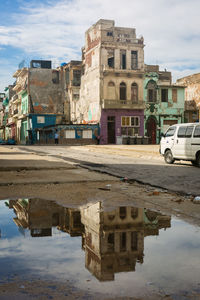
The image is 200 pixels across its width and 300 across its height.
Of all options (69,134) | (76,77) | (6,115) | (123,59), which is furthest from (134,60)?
(6,115)

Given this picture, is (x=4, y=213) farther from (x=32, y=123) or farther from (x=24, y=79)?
(x=24, y=79)

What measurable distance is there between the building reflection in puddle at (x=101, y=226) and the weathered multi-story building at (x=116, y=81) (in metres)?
41.1

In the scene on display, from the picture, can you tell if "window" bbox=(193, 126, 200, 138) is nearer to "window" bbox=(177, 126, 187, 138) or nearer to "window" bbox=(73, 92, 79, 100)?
"window" bbox=(177, 126, 187, 138)

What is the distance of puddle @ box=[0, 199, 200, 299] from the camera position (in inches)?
105

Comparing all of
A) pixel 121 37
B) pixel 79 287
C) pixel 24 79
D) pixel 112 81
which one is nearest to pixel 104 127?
pixel 112 81

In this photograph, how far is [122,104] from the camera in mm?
46594

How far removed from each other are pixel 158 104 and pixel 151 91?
1964 millimetres

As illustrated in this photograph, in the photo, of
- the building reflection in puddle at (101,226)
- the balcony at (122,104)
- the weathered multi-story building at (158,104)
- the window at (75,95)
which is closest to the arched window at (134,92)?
the balcony at (122,104)

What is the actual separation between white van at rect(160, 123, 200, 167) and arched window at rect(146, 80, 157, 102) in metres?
33.2

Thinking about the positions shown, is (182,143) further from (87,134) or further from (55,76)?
(55,76)

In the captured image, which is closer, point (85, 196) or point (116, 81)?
point (85, 196)

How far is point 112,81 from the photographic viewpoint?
4691 cm

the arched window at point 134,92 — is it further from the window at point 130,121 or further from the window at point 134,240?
the window at point 134,240

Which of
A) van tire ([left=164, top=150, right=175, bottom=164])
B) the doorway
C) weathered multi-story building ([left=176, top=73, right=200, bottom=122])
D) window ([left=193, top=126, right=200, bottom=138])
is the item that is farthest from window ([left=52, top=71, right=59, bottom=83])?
window ([left=193, top=126, right=200, bottom=138])
